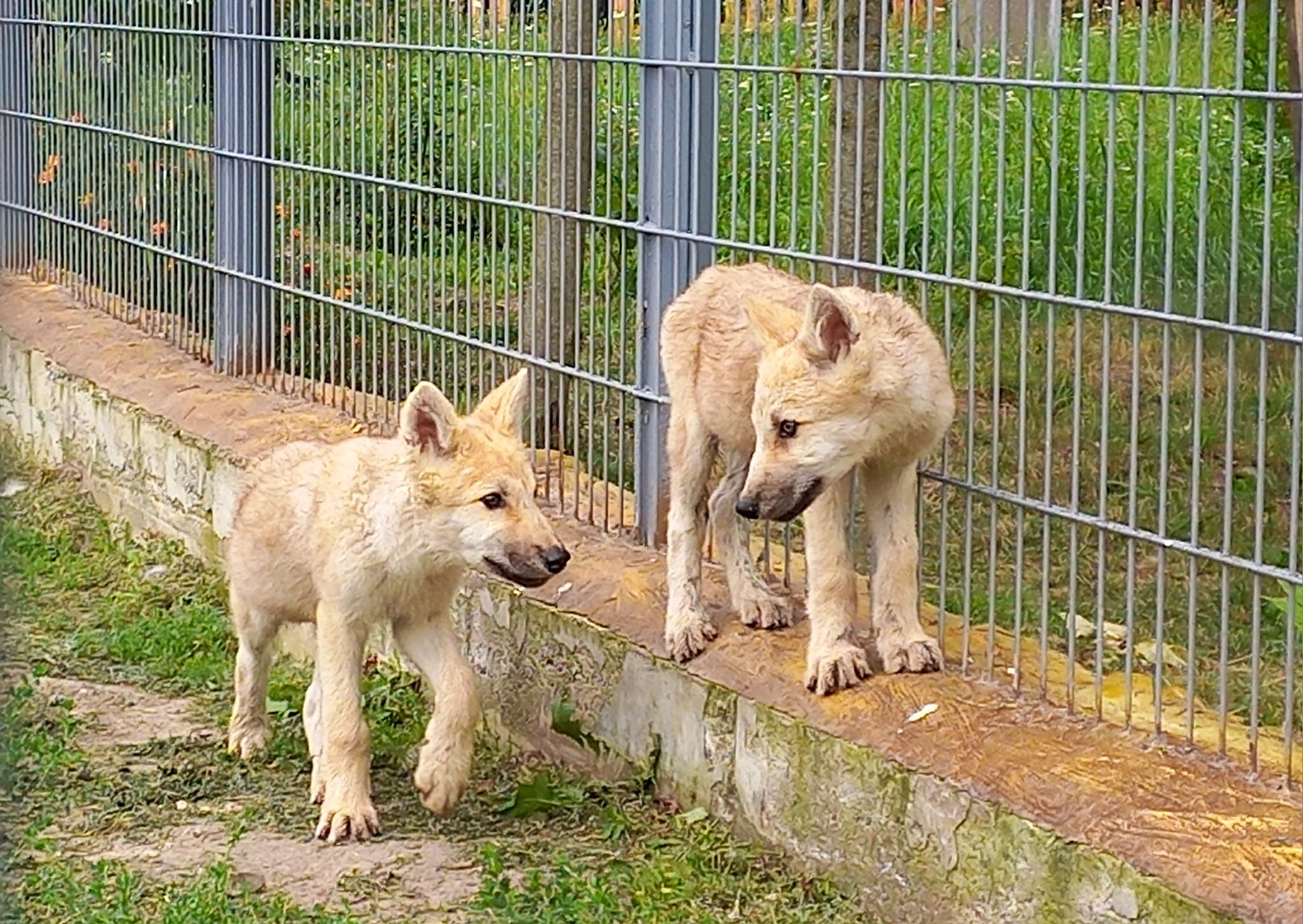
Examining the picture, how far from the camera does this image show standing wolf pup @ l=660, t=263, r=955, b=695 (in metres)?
6.50

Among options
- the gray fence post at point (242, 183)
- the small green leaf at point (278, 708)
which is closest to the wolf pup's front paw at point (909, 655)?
the small green leaf at point (278, 708)

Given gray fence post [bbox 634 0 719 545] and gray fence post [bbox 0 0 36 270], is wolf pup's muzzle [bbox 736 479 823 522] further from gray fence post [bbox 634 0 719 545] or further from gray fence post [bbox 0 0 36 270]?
gray fence post [bbox 0 0 36 270]

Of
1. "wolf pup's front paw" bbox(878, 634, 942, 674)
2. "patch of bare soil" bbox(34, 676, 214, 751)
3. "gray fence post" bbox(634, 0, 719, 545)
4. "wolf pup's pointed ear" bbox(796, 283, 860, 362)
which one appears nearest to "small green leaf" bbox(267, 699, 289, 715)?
"patch of bare soil" bbox(34, 676, 214, 751)

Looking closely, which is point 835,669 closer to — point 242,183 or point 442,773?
point 442,773

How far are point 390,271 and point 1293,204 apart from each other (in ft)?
12.0

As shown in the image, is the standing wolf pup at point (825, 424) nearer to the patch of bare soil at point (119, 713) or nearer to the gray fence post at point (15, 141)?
the patch of bare soil at point (119, 713)

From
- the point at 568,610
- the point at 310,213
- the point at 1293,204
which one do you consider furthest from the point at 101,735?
the point at 1293,204

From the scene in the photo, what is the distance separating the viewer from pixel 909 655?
6.66 m

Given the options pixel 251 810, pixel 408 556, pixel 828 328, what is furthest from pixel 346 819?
pixel 828 328

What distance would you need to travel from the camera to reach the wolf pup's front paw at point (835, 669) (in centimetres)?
660

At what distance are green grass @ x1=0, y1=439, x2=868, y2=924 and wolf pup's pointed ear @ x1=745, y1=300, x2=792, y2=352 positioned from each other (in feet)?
4.57

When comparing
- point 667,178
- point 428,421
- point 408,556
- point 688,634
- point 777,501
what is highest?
point 667,178

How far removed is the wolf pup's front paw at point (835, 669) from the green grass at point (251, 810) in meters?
0.51

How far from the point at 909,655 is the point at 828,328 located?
94cm
